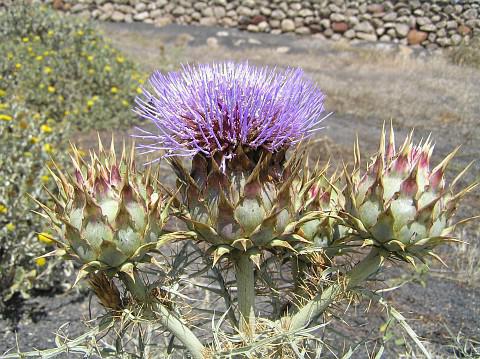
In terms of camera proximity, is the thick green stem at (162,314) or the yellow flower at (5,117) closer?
the thick green stem at (162,314)

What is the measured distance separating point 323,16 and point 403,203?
583 inches

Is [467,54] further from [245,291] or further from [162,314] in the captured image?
[162,314]

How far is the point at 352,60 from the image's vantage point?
40.7 ft

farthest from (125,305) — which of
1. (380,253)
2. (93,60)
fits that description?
(93,60)

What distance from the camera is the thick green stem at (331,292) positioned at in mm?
1812

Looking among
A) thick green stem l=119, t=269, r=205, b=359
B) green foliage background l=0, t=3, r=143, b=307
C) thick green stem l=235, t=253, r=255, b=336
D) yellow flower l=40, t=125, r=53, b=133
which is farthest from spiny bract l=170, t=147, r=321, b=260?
yellow flower l=40, t=125, r=53, b=133

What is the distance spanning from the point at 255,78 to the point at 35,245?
2383 millimetres

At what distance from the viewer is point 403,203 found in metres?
1.75

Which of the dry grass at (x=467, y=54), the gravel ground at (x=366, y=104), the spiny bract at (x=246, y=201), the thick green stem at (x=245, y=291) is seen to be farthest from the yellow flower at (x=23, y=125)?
the dry grass at (x=467, y=54)

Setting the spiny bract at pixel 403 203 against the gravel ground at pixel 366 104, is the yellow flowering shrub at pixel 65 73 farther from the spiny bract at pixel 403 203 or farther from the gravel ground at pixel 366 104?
the spiny bract at pixel 403 203

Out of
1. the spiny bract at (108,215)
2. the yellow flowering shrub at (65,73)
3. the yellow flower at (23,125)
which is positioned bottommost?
the yellow flowering shrub at (65,73)

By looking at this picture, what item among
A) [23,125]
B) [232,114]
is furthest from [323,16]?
[232,114]

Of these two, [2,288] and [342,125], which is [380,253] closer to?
[2,288]

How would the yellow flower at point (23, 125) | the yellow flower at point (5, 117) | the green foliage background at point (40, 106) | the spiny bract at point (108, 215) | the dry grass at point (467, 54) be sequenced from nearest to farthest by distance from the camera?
the spiny bract at point (108, 215)
the green foliage background at point (40, 106)
the yellow flower at point (5, 117)
the yellow flower at point (23, 125)
the dry grass at point (467, 54)
